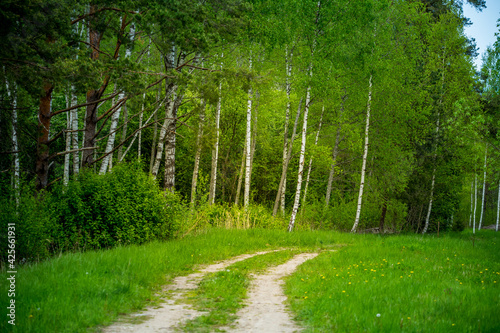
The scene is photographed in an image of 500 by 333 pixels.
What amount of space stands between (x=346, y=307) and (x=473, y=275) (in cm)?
461

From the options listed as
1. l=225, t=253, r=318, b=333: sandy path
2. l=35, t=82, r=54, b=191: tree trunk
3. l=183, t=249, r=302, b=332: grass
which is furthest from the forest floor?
l=35, t=82, r=54, b=191: tree trunk

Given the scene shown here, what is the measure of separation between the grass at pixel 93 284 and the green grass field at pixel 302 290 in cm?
2

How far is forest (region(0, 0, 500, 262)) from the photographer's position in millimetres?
11422

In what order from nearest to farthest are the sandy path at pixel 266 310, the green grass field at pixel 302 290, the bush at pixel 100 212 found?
the green grass field at pixel 302 290, the sandy path at pixel 266 310, the bush at pixel 100 212

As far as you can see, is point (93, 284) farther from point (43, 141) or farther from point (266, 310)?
point (43, 141)

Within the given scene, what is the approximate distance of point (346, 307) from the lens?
22.3 ft

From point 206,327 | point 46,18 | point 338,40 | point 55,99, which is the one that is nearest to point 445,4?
point 338,40

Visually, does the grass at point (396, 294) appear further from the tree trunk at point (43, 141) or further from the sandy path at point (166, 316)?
the tree trunk at point (43, 141)

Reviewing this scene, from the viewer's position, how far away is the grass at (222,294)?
6359 millimetres

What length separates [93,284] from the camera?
7.45 meters

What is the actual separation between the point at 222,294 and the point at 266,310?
4.01ft

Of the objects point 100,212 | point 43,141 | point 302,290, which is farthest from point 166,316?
point 43,141

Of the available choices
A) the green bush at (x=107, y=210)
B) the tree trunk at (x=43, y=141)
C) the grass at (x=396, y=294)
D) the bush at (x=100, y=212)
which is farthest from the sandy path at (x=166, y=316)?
the tree trunk at (x=43, y=141)

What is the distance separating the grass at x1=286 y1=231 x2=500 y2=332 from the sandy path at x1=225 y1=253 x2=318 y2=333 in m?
0.24
